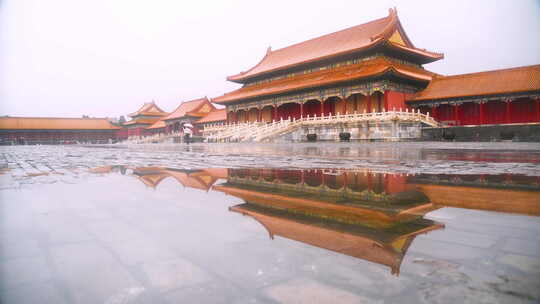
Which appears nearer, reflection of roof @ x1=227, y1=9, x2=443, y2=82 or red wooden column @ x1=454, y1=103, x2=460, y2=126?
red wooden column @ x1=454, y1=103, x2=460, y2=126

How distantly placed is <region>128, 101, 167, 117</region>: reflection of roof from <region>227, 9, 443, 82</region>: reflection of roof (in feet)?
104

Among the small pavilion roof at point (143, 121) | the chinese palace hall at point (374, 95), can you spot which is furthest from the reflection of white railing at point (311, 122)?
the small pavilion roof at point (143, 121)

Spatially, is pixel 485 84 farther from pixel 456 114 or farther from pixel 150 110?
pixel 150 110

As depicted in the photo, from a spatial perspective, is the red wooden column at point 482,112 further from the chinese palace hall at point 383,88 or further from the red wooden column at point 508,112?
the red wooden column at point 508,112

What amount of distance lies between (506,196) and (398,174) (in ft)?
6.71

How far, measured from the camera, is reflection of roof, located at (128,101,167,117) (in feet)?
214

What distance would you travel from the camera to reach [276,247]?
6.96 feet

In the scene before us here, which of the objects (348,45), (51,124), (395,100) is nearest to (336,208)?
(395,100)

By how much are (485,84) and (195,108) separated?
36702mm

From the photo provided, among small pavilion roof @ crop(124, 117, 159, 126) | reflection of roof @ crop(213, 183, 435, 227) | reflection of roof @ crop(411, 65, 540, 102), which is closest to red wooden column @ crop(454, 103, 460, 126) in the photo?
reflection of roof @ crop(411, 65, 540, 102)

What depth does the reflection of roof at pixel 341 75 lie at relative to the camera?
25.5m

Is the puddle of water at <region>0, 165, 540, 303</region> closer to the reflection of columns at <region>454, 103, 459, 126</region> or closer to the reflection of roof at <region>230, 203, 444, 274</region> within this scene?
the reflection of roof at <region>230, 203, 444, 274</region>

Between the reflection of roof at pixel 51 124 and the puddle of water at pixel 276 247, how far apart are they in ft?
210

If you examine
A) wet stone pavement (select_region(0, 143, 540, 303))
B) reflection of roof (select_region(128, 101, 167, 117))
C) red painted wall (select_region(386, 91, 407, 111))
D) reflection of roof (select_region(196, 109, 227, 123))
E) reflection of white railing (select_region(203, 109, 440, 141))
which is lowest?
wet stone pavement (select_region(0, 143, 540, 303))
